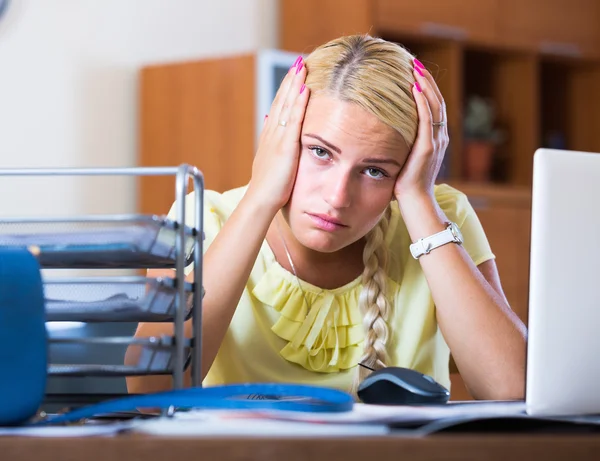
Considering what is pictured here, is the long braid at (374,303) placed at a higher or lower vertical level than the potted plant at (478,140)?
lower

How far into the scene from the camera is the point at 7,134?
10.6 feet

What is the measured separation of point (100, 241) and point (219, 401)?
0.54ft

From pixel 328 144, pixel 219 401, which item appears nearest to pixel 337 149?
pixel 328 144

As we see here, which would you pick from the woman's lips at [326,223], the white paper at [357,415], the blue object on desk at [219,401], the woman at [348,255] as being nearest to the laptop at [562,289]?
the white paper at [357,415]

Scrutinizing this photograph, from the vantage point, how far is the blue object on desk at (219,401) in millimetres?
684

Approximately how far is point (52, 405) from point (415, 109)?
0.78 metres

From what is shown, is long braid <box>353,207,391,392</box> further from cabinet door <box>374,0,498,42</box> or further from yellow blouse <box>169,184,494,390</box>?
cabinet door <box>374,0,498,42</box>

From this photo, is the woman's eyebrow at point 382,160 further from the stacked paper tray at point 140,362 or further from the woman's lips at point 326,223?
the stacked paper tray at point 140,362

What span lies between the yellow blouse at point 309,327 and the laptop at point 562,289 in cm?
69

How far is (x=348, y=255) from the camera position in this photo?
160 cm

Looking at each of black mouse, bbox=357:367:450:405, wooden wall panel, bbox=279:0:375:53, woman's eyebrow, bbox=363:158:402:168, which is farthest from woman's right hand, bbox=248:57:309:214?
wooden wall panel, bbox=279:0:375:53

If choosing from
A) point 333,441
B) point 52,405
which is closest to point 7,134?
point 52,405

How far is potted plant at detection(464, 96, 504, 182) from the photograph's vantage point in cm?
414

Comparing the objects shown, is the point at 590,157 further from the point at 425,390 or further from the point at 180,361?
the point at 180,361
